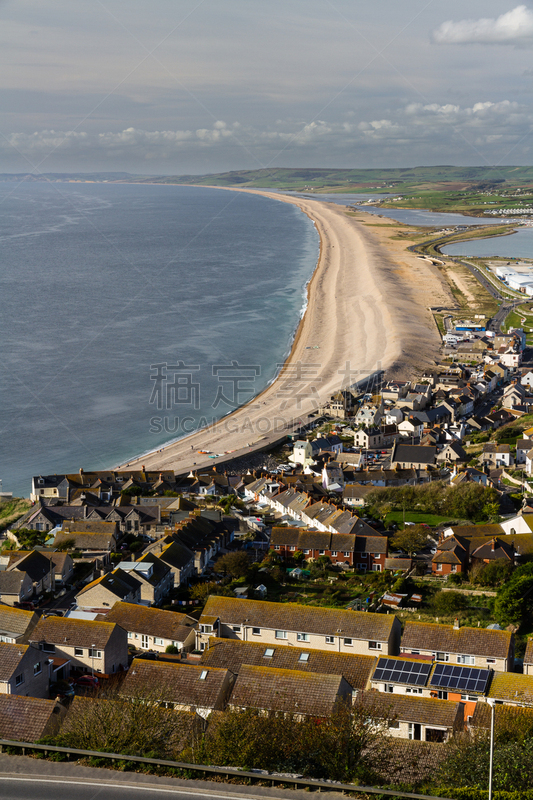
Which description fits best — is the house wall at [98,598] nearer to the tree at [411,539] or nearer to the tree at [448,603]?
the tree at [448,603]

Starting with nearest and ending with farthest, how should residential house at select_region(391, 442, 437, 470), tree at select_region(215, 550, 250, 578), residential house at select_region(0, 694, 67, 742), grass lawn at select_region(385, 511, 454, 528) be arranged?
residential house at select_region(0, 694, 67, 742), tree at select_region(215, 550, 250, 578), grass lawn at select_region(385, 511, 454, 528), residential house at select_region(391, 442, 437, 470)

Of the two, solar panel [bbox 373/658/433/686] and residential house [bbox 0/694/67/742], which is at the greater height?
residential house [bbox 0/694/67/742]

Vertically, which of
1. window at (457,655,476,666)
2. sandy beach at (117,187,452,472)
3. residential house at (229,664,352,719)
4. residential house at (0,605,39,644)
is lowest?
window at (457,655,476,666)

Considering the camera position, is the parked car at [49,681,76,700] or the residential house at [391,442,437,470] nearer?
the parked car at [49,681,76,700]

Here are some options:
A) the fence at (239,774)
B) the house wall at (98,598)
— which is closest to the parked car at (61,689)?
the house wall at (98,598)

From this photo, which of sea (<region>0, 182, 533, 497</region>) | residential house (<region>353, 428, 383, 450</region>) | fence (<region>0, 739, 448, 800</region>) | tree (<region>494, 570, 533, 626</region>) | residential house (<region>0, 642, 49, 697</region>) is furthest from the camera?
sea (<region>0, 182, 533, 497</region>)

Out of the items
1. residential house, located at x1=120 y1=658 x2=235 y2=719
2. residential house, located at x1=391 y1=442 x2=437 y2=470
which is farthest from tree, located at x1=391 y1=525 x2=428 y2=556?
residential house, located at x1=120 y1=658 x2=235 y2=719

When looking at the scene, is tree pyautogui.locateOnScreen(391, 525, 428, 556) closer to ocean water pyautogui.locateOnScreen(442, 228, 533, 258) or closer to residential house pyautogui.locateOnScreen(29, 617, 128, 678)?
residential house pyautogui.locateOnScreen(29, 617, 128, 678)
